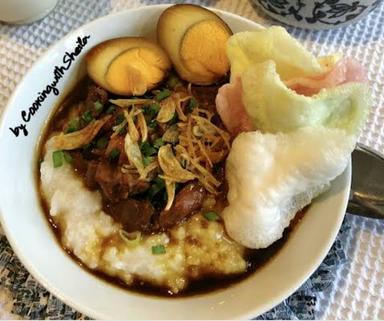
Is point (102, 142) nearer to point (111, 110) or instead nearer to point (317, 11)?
point (111, 110)

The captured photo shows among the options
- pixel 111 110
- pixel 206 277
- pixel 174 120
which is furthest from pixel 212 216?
pixel 111 110

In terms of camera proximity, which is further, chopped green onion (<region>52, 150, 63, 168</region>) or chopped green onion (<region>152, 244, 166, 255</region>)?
chopped green onion (<region>52, 150, 63, 168</region>)

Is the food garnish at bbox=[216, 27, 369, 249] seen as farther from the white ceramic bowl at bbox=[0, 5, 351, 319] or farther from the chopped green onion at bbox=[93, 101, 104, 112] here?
the chopped green onion at bbox=[93, 101, 104, 112]

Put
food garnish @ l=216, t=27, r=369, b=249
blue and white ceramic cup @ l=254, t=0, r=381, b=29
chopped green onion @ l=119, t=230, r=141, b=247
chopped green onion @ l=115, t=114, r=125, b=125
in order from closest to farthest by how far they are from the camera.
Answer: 1. food garnish @ l=216, t=27, r=369, b=249
2. chopped green onion @ l=119, t=230, r=141, b=247
3. chopped green onion @ l=115, t=114, r=125, b=125
4. blue and white ceramic cup @ l=254, t=0, r=381, b=29

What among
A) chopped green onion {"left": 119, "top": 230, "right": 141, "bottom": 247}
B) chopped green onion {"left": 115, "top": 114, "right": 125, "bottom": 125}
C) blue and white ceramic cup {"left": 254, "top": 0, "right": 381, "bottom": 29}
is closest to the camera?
chopped green onion {"left": 119, "top": 230, "right": 141, "bottom": 247}


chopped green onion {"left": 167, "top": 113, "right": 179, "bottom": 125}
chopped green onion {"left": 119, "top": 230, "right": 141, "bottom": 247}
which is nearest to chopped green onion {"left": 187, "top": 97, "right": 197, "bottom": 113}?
chopped green onion {"left": 167, "top": 113, "right": 179, "bottom": 125}

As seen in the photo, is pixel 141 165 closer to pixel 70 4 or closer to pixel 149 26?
pixel 149 26

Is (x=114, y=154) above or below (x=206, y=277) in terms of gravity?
above
